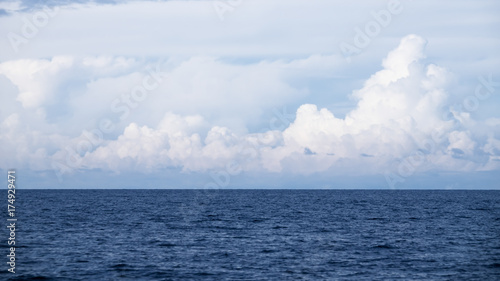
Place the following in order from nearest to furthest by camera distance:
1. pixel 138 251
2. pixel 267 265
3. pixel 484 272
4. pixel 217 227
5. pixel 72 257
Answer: pixel 484 272, pixel 267 265, pixel 72 257, pixel 138 251, pixel 217 227

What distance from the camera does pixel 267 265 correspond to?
44281 mm

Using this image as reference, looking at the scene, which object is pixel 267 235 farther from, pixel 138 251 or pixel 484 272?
pixel 484 272

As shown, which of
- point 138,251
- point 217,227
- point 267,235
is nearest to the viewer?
point 138,251

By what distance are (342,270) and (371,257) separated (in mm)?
7011

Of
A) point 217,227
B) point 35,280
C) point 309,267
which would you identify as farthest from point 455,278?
point 217,227

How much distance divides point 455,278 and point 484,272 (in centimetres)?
378

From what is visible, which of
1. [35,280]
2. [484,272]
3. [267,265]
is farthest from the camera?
[267,265]

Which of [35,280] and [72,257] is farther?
[72,257]

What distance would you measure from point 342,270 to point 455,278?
931 cm

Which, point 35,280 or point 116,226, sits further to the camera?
point 116,226

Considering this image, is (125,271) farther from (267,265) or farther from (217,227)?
(217,227)

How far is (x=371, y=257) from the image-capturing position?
48.2 m

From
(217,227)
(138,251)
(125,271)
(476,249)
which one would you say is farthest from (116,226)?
(476,249)

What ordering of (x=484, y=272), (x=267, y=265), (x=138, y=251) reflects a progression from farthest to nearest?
(x=138, y=251) → (x=267, y=265) → (x=484, y=272)
